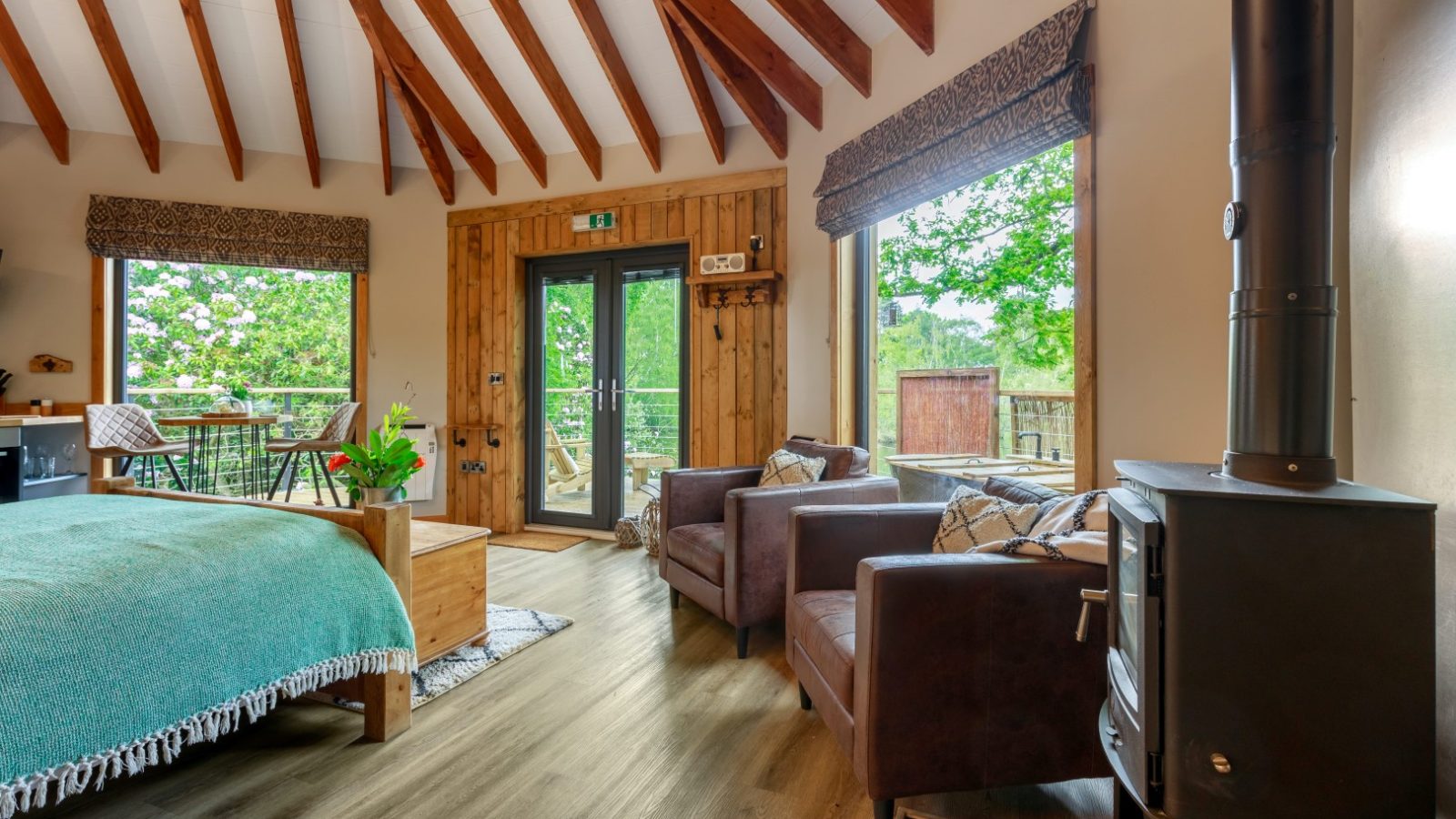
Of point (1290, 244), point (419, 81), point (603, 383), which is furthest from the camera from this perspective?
point (603, 383)

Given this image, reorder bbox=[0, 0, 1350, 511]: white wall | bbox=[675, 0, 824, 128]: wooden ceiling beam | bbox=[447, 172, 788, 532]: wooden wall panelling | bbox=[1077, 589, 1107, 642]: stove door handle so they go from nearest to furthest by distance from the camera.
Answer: bbox=[1077, 589, 1107, 642]: stove door handle < bbox=[0, 0, 1350, 511]: white wall < bbox=[675, 0, 824, 128]: wooden ceiling beam < bbox=[447, 172, 788, 532]: wooden wall panelling

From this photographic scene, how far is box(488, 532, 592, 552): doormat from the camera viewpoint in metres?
4.41

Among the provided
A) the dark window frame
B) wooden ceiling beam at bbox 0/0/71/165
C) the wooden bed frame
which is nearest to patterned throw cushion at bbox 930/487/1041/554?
the wooden bed frame

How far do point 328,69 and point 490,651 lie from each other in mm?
4147

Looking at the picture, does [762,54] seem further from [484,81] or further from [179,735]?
[179,735]

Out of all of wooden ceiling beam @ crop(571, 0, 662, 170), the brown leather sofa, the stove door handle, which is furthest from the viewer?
wooden ceiling beam @ crop(571, 0, 662, 170)

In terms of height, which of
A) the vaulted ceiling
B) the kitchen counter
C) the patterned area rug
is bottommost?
the patterned area rug

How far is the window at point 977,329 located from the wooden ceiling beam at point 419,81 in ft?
9.93

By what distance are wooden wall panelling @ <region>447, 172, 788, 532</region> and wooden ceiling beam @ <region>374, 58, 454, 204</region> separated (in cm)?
28

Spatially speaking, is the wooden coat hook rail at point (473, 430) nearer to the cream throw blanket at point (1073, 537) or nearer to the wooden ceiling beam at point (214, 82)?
the wooden ceiling beam at point (214, 82)

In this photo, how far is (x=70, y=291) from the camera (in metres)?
4.52

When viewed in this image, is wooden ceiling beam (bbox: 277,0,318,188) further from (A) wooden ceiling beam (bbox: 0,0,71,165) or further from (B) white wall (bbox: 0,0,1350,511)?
(A) wooden ceiling beam (bbox: 0,0,71,165)

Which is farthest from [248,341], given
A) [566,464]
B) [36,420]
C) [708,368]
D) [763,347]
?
[763,347]

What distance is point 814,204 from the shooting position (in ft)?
12.6
